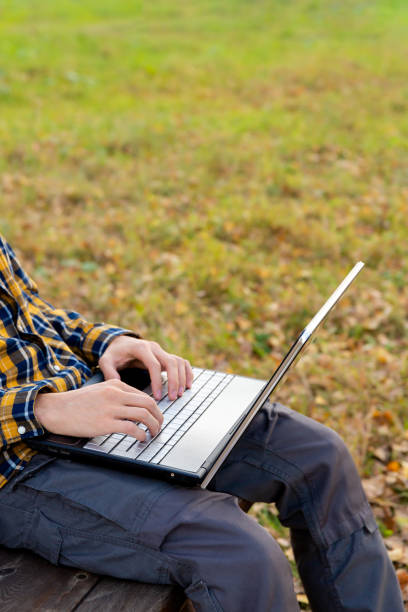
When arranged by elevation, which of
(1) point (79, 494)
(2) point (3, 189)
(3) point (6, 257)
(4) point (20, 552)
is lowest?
(2) point (3, 189)

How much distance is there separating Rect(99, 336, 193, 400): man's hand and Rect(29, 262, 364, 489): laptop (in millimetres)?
32

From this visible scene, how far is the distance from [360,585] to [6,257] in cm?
126

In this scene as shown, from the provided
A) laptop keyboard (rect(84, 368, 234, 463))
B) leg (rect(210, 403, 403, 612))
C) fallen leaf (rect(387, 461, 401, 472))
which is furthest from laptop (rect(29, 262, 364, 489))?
fallen leaf (rect(387, 461, 401, 472))

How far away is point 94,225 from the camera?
5.32 meters

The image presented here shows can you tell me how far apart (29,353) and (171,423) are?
1.33 feet

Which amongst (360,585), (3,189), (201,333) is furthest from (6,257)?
(3,189)

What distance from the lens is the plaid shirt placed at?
5.09 feet

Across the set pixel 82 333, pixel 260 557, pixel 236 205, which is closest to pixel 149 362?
pixel 82 333

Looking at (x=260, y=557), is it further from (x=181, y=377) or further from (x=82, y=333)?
(x=82, y=333)

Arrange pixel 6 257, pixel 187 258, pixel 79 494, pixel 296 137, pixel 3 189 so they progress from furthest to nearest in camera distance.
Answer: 1. pixel 296 137
2. pixel 3 189
3. pixel 187 258
4. pixel 6 257
5. pixel 79 494

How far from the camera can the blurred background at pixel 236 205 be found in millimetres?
3582

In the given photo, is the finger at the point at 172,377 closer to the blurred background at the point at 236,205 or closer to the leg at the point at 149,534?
the leg at the point at 149,534

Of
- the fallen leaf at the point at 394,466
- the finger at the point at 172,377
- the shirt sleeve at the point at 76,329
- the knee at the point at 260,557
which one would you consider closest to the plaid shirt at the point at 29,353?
the shirt sleeve at the point at 76,329

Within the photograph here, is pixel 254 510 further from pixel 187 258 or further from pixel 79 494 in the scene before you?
pixel 187 258
